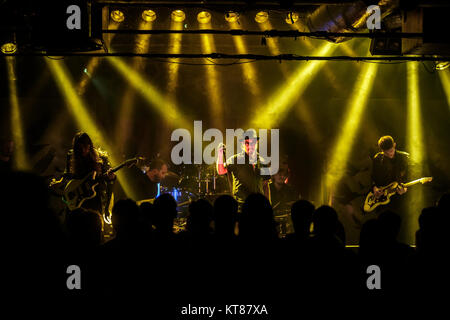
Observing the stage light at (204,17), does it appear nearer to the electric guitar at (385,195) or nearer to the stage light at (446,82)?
the electric guitar at (385,195)

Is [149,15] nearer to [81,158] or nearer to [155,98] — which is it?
[155,98]

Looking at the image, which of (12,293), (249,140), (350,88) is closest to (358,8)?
(249,140)

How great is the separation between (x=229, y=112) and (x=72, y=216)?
784 cm

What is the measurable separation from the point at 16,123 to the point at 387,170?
875 centimetres

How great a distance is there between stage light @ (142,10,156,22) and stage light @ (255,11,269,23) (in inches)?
82.4

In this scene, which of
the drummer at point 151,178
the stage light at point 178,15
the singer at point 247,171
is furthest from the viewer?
the drummer at point 151,178

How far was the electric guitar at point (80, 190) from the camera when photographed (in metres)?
5.95

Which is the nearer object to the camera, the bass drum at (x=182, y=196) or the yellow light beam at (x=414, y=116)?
the bass drum at (x=182, y=196)

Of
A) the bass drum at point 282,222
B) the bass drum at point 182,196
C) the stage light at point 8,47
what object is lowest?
the bass drum at point 282,222

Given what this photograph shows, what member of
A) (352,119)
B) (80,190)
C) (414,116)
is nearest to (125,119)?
(80,190)

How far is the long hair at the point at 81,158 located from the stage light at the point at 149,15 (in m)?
3.28

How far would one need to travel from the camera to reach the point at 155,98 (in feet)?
33.3

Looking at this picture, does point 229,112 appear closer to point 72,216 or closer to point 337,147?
point 337,147

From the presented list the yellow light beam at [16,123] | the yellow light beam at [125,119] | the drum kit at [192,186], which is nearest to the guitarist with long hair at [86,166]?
the drum kit at [192,186]
